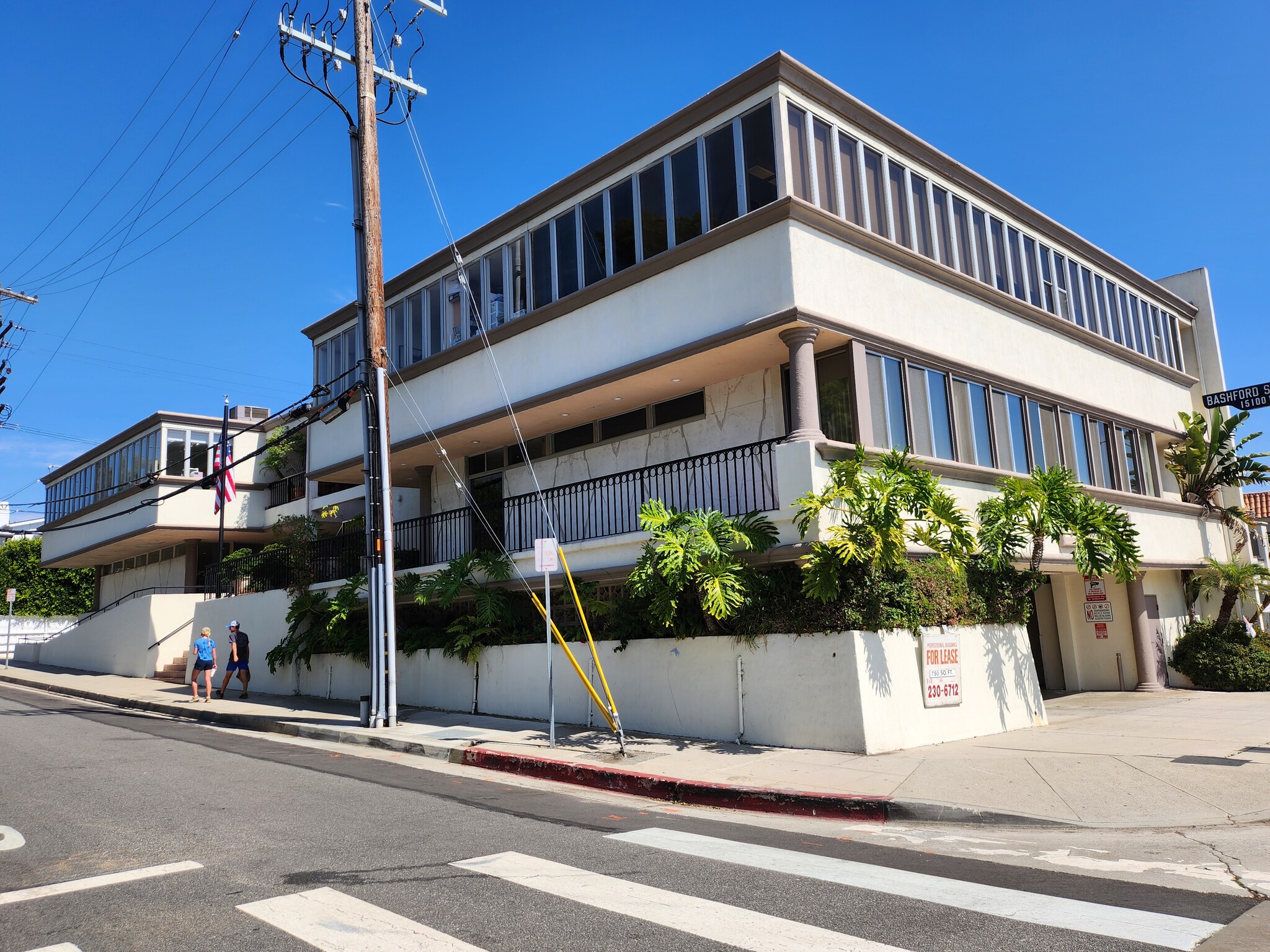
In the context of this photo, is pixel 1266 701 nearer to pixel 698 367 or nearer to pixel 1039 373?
pixel 1039 373

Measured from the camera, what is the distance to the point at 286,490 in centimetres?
3297

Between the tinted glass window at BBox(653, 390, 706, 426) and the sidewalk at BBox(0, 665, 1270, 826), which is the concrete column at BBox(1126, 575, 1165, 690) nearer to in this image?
the sidewalk at BBox(0, 665, 1270, 826)

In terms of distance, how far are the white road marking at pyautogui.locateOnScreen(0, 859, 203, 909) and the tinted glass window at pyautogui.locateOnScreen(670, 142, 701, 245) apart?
35.0 feet

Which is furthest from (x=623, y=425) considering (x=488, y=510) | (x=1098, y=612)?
(x=1098, y=612)

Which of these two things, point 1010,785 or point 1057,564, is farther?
point 1057,564

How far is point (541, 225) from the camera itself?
16.9m

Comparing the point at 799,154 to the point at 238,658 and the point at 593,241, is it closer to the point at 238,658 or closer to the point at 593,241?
the point at 593,241

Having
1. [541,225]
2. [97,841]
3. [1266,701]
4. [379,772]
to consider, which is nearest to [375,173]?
[541,225]

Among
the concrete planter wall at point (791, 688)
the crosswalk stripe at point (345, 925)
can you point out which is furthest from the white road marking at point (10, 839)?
the concrete planter wall at point (791, 688)

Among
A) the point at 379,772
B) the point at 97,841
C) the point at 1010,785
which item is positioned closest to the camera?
the point at 97,841

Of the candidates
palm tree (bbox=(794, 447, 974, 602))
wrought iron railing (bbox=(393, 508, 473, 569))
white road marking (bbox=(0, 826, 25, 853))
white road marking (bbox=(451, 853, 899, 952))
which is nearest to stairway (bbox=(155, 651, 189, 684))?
wrought iron railing (bbox=(393, 508, 473, 569))

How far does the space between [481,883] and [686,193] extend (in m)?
11.2

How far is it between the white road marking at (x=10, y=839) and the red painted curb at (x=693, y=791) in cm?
538

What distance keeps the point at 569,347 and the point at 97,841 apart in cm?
1061
